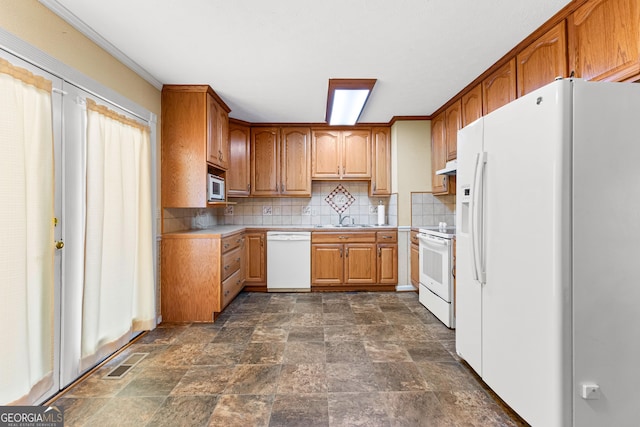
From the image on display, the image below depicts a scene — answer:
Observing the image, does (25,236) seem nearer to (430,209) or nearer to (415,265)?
(415,265)

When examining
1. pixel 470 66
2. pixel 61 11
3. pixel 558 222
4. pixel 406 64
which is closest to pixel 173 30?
pixel 61 11

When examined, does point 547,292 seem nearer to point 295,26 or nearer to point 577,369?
point 577,369

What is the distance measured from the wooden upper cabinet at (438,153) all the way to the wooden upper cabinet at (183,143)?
2761 millimetres

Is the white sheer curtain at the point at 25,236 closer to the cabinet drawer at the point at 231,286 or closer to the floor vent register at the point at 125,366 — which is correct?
the floor vent register at the point at 125,366

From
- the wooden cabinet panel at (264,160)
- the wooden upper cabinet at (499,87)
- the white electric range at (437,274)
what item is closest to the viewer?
the wooden upper cabinet at (499,87)

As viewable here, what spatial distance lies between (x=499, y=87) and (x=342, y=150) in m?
2.14

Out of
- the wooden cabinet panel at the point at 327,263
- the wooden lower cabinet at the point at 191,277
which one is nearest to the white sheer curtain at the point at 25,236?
the wooden lower cabinet at the point at 191,277

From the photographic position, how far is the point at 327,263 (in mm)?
3908

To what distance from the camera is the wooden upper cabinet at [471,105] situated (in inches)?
108

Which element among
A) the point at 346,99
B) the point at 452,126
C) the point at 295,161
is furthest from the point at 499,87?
the point at 295,161

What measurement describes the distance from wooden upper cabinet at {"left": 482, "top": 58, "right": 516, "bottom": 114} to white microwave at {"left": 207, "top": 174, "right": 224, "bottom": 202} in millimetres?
2819

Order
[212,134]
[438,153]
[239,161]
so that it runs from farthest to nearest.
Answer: [239,161], [438,153], [212,134]

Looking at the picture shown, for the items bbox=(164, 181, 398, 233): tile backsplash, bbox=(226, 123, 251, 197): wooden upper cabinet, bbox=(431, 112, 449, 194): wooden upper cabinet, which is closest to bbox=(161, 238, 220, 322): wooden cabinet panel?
bbox=(226, 123, 251, 197): wooden upper cabinet

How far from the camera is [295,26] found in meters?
1.90
